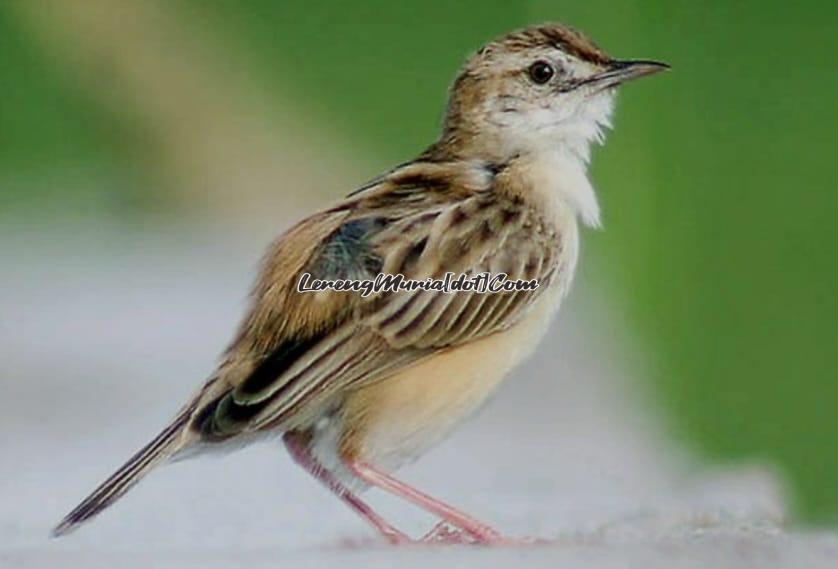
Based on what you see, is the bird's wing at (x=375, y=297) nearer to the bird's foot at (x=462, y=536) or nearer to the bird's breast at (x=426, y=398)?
the bird's breast at (x=426, y=398)

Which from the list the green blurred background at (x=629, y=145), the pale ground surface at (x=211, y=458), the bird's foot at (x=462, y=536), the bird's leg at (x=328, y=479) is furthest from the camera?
the green blurred background at (x=629, y=145)

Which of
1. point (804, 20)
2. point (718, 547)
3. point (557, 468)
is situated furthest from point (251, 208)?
point (718, 547)

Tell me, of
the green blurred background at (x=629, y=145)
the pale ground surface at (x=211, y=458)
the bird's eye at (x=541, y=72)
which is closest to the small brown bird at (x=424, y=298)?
the bird's eye at (x=541, y=72)

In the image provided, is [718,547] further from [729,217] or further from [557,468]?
[729,217]

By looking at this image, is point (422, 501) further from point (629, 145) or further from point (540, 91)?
point (629, 145)

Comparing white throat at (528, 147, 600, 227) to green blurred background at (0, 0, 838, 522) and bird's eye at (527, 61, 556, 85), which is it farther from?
green blurred background at (0, 0, 838, 522)

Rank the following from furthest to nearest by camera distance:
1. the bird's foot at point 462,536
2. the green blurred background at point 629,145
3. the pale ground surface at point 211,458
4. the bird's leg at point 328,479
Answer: the green blurred background at point 629,145, the pale ground surface at point 211,458, the bird's leg at point 328,479, the bird's foot at point 462,536

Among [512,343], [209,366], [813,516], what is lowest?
[813,516]
